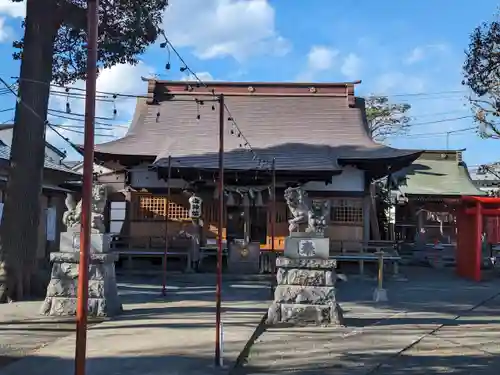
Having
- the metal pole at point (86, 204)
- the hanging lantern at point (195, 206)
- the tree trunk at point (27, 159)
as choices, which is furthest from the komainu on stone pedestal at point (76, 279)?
the hanging lantern at point (195, 206)

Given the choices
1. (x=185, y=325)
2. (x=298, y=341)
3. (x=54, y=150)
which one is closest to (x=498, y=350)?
(x=298, y=341)

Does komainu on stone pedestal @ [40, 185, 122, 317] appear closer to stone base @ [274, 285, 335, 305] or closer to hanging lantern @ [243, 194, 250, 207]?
stone base @ [274, 285, 335, 305]

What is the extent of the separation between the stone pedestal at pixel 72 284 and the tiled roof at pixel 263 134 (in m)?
8.69

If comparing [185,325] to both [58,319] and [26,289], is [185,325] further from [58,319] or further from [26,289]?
[26,289]

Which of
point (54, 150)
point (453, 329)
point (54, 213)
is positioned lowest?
point (453, 329)

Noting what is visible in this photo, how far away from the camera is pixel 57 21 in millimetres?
13328

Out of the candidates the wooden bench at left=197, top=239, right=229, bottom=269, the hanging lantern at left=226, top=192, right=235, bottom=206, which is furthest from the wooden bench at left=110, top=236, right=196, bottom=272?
the hanging lantern at left=226, top=192, right=235, bottom=206

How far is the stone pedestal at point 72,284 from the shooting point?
10.6 m

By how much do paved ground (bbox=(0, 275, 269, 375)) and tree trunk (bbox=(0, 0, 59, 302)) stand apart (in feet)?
3.51

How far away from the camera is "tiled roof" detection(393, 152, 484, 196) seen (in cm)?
3111

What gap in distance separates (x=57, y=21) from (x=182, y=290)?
7.10m

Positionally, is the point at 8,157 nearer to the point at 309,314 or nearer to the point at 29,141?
the point at 29,141

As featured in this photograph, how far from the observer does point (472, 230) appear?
20625 millimetres

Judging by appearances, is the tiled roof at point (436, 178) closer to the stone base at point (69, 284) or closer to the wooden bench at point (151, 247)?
the wooden bench at point (151, 247)
